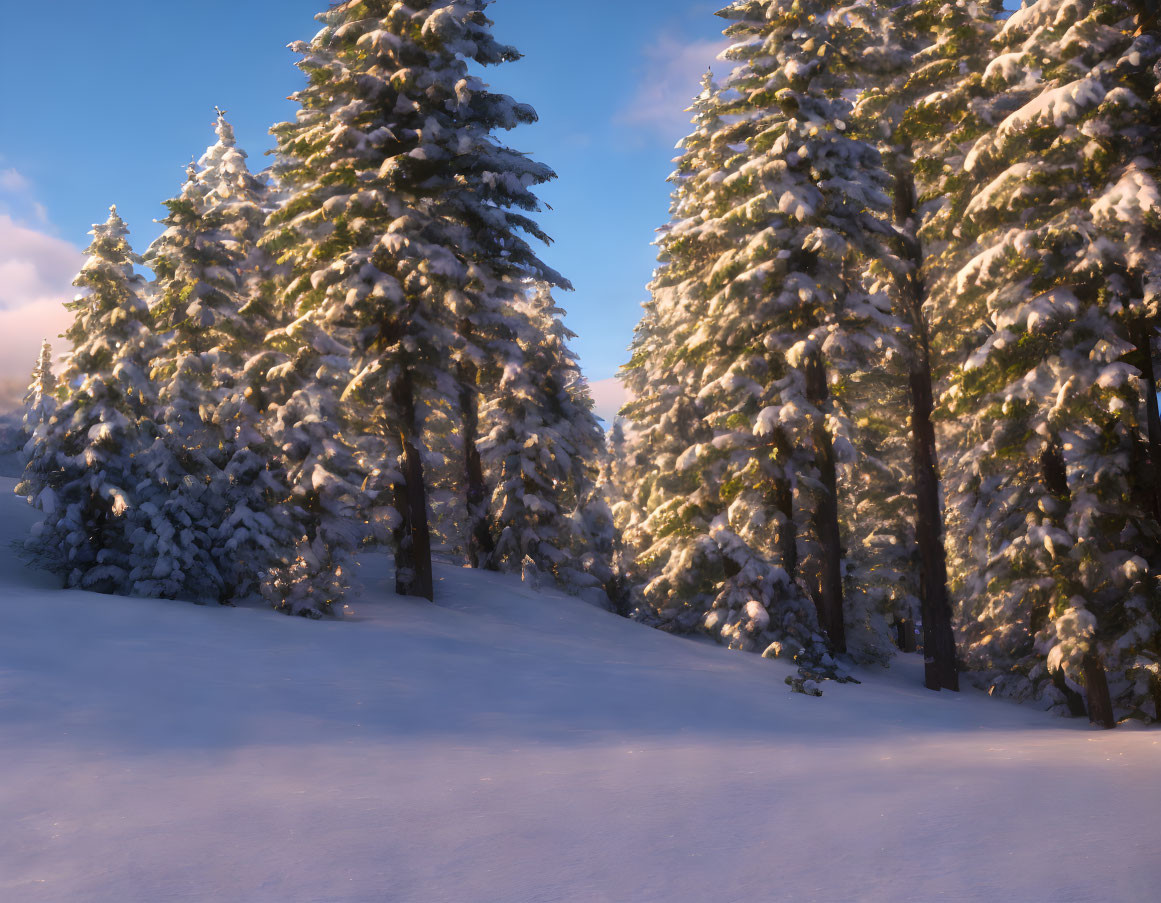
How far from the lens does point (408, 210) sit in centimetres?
1859

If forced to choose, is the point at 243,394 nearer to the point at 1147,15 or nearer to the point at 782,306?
the point at 782,306

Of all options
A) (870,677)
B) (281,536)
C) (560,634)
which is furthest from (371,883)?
(870,677)

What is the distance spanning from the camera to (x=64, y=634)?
1061 centimetres

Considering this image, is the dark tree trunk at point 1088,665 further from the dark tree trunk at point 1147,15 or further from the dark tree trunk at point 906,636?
the dark tree trunk at point 906,636

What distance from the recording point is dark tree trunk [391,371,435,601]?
59.8 ft

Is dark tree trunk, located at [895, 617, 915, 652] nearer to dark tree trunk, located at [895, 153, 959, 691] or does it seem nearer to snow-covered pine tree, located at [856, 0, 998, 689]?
dark tree trunk, located at [895, 153, 959, 691]

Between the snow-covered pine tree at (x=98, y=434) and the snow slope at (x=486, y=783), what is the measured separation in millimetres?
2953

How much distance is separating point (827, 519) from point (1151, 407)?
24.7ft

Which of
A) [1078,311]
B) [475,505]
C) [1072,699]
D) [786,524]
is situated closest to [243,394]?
[475,505]

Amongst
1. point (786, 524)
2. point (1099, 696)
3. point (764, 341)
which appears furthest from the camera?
point (786, 524)

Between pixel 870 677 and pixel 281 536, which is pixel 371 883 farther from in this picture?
pixel 870 677

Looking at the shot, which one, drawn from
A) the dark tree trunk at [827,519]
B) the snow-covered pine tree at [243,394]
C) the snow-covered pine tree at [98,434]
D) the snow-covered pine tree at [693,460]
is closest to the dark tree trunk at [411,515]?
the snow-covered pine tree at [243,394]

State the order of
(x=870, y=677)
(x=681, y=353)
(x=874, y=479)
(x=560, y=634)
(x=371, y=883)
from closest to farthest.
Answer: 1. (x=371, y=883)
2. (x=560, y=634)
3. (x=870, y=677)
4. (x=681, y=353)
5. (x=874, y=479)

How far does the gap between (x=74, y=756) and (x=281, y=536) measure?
10.6 m
